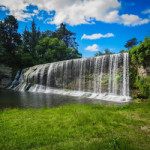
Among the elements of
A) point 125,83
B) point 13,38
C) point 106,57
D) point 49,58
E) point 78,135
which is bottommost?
point 78,135

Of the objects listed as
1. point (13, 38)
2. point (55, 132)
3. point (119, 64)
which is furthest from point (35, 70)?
point (55, 132)

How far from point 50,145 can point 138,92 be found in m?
13.2

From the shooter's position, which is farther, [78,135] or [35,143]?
[78,135]

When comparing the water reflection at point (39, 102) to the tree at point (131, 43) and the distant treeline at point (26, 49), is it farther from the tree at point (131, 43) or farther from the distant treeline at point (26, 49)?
the tree at point (131, 43)

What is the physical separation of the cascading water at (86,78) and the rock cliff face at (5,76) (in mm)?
2067

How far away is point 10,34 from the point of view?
3750cm

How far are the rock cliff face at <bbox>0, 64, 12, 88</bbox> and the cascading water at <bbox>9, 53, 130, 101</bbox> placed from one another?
2.07 meters

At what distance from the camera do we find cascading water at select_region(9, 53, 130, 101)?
49.7 ft

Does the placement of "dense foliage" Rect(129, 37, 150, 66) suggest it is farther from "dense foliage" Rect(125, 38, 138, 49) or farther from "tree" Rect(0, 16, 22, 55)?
"dense foliage" Rect(125, 38, 138, 49)

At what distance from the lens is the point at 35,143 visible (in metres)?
2.61

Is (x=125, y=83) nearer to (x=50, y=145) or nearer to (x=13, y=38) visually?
(x=50, y=145)

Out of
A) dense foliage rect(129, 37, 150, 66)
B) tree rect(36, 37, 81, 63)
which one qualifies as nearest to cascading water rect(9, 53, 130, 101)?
dense foliage rect(129, 37, 150, 66)

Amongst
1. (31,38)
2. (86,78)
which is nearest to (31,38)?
(31,38)

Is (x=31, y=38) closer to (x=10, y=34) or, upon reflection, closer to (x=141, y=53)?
(x=10, y=34)
